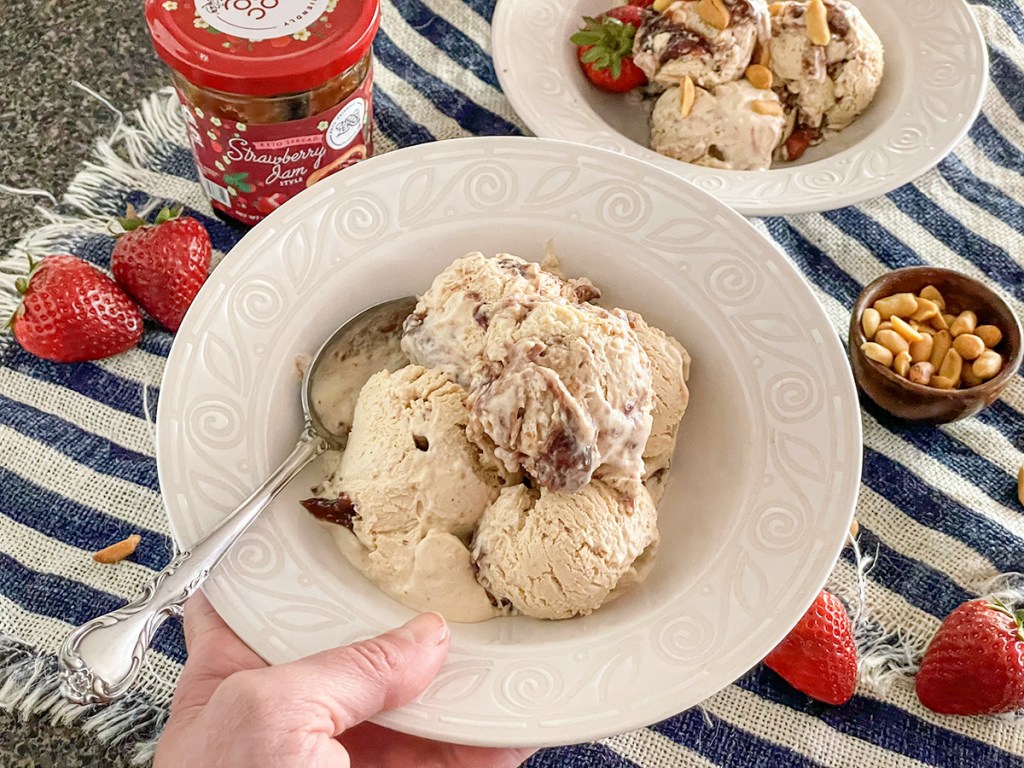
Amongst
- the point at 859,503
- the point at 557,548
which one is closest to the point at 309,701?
the point at 557,548

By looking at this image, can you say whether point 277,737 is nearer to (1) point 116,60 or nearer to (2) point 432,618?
(2) point 432,618

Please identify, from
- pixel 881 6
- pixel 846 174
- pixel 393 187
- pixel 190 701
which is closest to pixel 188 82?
pixel 393 187

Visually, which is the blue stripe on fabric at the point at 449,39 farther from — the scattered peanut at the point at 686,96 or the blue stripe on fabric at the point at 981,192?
the blue stripe on fabric at the point at 981,192

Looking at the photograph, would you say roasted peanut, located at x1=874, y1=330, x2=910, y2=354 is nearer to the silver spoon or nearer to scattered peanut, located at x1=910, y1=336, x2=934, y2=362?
scattered peanut, located at x1=910, y1=336, x2=934, y2=362

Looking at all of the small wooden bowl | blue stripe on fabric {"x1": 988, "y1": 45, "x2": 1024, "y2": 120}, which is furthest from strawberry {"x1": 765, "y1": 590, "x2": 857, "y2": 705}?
blue stripe on fabric {"x1": 988, "y1": 45, "x2": 1024, "y2": 120}

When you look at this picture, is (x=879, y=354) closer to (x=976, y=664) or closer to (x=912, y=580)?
(x=912, y=580)

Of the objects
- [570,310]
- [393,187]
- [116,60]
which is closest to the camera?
[570,310]
